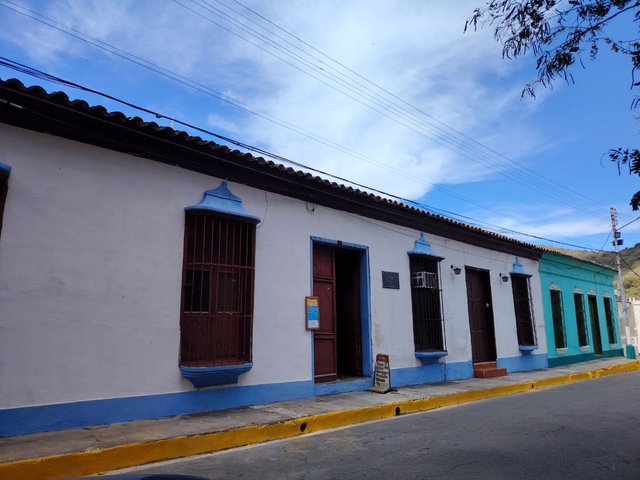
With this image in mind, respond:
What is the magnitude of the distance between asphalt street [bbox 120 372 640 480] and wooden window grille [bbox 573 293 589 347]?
10046 mm

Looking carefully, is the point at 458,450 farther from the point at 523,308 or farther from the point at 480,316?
Answer: the point at 523,308

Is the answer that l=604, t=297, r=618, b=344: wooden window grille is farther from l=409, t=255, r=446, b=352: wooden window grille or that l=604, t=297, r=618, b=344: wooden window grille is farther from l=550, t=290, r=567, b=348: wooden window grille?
l=409, t=255, r=446, b=352: wooden window grille

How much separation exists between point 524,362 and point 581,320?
495 cm

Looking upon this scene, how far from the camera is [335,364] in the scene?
8195 mm

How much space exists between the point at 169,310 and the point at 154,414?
1.26m

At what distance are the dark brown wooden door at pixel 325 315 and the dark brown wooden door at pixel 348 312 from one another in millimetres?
533

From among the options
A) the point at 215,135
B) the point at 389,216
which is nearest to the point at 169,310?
the point at 215,135

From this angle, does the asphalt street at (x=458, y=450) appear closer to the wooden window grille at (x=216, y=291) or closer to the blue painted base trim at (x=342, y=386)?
the blue painted base trim at (x=342, y=386)

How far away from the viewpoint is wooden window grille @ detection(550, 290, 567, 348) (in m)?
14.4

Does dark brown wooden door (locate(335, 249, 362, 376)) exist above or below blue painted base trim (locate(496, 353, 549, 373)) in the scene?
above

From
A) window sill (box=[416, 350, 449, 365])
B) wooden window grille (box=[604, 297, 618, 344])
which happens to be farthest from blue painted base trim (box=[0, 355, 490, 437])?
wooden window grille (box=[604, 297, 618, 344])

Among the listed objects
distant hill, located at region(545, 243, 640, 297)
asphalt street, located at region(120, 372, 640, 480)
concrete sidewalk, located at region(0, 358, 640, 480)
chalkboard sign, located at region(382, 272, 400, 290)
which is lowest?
asphalt street, located at region(120, 372, 640, 480)

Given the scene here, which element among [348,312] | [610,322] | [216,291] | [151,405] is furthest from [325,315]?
[610,322]

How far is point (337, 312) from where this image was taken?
9.07 metres
